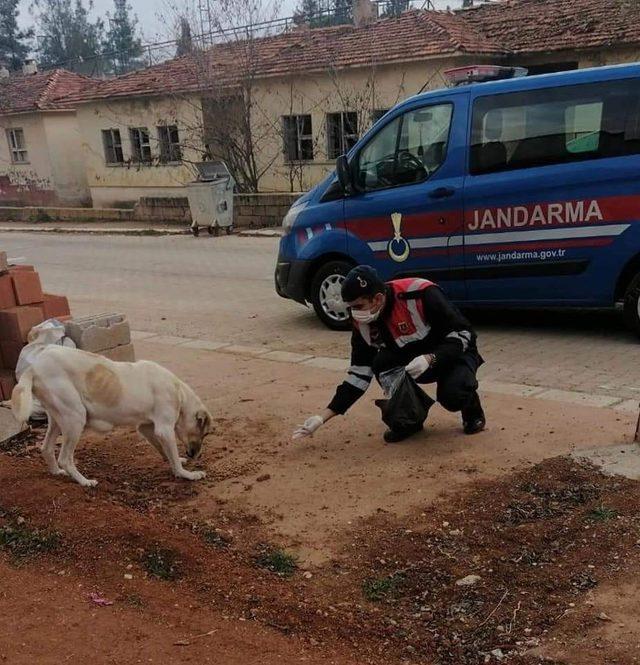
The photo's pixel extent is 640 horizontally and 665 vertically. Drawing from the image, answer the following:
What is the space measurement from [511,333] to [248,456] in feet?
12.3

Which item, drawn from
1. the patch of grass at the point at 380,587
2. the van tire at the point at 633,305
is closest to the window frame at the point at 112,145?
the van tire at the point at 633,305

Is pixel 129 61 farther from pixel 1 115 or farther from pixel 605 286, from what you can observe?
pixel 605 286

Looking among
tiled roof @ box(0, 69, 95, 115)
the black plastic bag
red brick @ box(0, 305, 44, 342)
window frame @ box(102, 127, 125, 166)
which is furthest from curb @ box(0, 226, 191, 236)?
the black plastic bag

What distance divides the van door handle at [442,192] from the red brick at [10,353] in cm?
392

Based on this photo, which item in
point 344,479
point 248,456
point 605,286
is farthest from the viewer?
point 605,286

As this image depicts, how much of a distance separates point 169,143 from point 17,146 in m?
9.97

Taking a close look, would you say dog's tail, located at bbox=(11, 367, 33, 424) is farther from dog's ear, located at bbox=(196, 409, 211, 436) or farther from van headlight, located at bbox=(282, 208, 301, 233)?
van headlight, located at bbox=(282, 208, 301, 233)

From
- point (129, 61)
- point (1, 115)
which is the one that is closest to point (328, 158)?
point (1, 115)

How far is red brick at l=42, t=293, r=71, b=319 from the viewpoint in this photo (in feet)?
20.6

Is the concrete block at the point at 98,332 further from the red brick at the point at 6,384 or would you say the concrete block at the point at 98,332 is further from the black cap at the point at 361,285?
the black cap at the point at 361,285

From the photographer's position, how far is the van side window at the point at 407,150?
24.6ft

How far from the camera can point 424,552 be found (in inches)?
137

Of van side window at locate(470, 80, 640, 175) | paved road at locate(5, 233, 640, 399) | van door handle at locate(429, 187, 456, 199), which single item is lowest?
paved road at locate(5, 233, 640, 399)

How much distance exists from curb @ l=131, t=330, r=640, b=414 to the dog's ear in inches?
86.8
